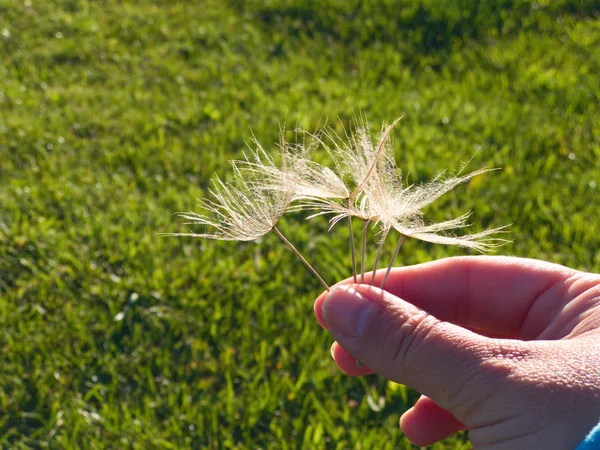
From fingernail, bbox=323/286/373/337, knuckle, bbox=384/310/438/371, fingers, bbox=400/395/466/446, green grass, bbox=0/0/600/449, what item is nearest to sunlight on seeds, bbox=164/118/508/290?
fingernail, bbox=323/286/373/337

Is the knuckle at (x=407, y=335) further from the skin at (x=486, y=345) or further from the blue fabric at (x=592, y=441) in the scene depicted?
the blue fabric at (x=592, y=441)

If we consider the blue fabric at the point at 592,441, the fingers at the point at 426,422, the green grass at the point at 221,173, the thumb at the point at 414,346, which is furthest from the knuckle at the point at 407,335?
the green grass at the point at 221,173

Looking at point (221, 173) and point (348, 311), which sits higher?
point (348, 311)

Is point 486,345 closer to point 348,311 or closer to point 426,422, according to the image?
point 348,311

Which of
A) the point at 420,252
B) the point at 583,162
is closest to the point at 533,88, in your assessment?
the point at 583,162

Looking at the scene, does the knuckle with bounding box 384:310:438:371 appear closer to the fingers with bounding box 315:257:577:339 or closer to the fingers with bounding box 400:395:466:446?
the fingers with bounding box 315:257:577:339

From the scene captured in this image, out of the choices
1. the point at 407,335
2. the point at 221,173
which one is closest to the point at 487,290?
the point at 407,335
